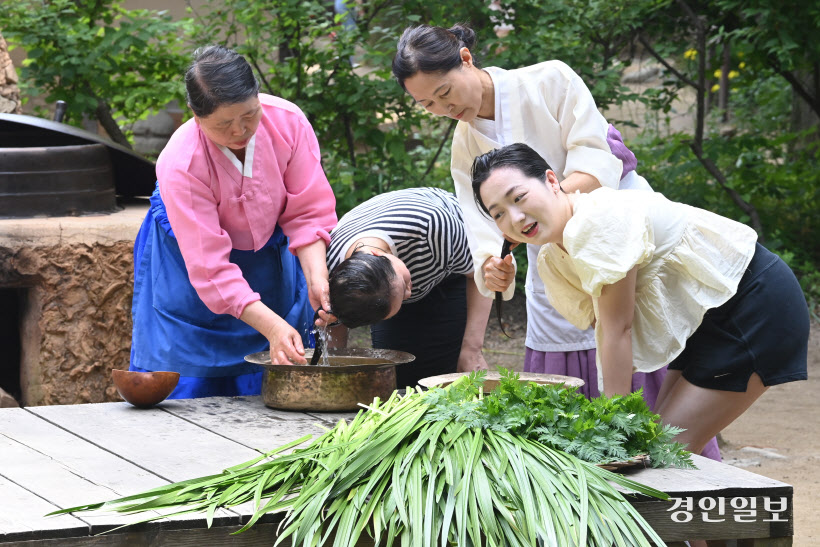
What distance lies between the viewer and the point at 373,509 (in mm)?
1857

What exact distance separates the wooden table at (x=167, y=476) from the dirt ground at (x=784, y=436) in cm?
206

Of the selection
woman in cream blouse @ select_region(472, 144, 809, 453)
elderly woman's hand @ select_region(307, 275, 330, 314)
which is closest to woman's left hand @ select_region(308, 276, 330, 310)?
elderly woman's hand @ select_region(307, 275, 330, 314)

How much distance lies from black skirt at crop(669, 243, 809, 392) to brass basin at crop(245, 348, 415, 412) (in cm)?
81

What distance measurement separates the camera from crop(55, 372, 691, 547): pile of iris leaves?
5.92 ft

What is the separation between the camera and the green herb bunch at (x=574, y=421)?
2.03 metres

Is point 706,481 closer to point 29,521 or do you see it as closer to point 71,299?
point 29,521

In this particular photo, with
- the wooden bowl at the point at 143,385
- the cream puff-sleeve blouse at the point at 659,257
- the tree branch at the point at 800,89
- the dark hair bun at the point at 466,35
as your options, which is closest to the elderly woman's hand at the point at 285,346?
the wooden bowl at the point at 143,385

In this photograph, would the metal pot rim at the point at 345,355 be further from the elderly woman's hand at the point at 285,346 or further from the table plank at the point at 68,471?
the table plank at the point at 68,471

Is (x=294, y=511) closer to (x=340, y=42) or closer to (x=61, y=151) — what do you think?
(x=61, y=151)

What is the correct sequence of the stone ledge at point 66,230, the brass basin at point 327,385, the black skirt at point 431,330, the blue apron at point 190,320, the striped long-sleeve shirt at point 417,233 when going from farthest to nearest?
the stone ledge at point 66,230 → the black skirt at point 431,330 → the striped long-sleeve shirt at point 417,233 → the blue apron at point 190,320 → the brass basin at point 327,385

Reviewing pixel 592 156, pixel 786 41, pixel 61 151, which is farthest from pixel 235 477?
pixel 786 41

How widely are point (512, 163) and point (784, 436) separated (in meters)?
3.58

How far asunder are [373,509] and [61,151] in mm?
3051

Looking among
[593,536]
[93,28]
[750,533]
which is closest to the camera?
[593,536]
